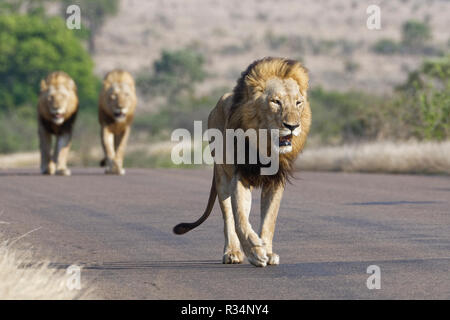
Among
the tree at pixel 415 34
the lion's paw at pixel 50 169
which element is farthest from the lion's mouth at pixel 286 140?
the tree at pixel 415 34

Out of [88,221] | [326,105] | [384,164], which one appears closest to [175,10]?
[326,105]

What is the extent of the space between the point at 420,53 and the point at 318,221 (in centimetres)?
7396

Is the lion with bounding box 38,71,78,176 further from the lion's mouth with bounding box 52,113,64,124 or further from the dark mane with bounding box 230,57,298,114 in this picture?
the dark mane with bounding box 230,57,298,114

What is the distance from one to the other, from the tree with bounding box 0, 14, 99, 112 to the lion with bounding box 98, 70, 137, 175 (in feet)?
105

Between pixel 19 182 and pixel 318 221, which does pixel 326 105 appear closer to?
pixel 19 182

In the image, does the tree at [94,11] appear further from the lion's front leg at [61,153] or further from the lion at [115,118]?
the lion's front leg at [61,153]

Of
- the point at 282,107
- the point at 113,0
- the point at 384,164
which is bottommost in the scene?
the point at 384,164

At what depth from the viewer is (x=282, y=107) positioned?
7.63 metres

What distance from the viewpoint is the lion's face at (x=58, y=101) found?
20.3m

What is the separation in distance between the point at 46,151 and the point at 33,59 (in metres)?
34.2

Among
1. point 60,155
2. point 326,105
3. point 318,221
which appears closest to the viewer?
point 318,221

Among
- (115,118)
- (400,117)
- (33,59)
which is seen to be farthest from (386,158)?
(33,59)

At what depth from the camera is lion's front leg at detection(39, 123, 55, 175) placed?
66.9 ft

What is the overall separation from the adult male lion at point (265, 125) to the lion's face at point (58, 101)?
12554mm
